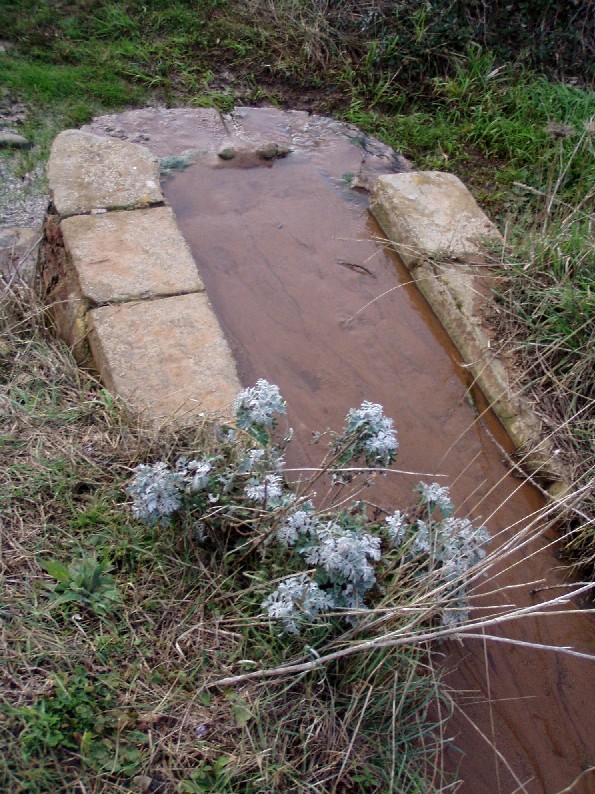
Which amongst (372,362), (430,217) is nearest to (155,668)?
(372,362)

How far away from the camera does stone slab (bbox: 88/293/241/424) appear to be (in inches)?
104

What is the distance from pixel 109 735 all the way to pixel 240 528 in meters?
0.68

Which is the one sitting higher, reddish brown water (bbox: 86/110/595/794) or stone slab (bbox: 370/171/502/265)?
stone slab (bbox: 370/171/502/265)

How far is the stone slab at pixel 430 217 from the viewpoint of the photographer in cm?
354

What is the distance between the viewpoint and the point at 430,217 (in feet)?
12.1

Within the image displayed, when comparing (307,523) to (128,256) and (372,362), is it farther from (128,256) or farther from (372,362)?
(128,256)

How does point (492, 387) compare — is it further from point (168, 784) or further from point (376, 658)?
point (168, 784)

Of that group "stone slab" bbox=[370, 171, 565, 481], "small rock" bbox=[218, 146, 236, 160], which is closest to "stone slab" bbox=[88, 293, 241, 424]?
"stone slab" bbox=[370, 171, 565, 481]

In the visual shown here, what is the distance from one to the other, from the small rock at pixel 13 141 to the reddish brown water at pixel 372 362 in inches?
22.5

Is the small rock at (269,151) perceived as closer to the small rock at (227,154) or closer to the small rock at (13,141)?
the small rock at (227,154)

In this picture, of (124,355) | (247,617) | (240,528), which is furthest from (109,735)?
(124,355)

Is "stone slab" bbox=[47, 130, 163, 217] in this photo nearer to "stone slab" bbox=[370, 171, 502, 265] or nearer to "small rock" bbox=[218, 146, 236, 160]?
"small rock" bbox=[218, 146, 236, 160]

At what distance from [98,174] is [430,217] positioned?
1546mm

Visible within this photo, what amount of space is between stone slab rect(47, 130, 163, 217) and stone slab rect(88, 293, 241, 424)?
2.15 feet
